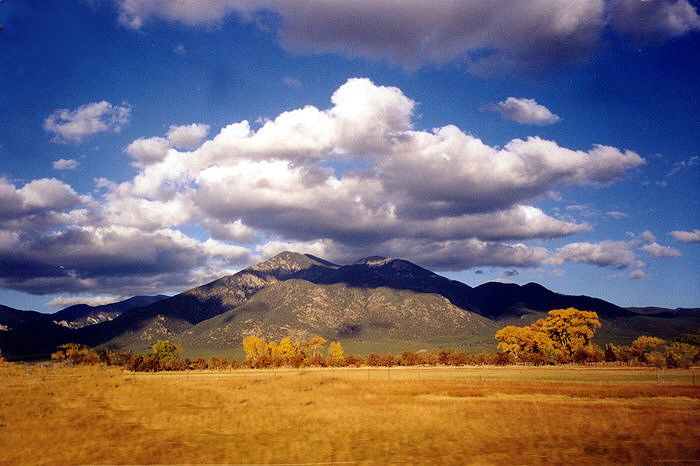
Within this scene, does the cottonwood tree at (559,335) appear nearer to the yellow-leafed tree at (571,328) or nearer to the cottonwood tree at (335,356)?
the yellow-leafed tree at (571,328)

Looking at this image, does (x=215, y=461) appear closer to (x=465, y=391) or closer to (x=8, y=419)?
(x=8, y=419)

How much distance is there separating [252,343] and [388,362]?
4615 cm

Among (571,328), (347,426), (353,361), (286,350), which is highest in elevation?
(347,426)

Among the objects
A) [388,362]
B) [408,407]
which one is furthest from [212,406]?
[388,362]

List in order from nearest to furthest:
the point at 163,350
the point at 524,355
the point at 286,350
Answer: the point at 524,355 < the point at 163,350 < the point at 286,350

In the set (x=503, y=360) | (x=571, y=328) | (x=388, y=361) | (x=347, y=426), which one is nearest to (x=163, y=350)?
(x=388, y=361)

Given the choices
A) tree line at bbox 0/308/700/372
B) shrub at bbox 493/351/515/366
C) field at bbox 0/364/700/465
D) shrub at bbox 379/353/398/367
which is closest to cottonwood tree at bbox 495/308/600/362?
tree line at bbox 0/308/700/372

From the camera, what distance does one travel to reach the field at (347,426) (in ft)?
61.4

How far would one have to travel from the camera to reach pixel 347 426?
25.4 metres

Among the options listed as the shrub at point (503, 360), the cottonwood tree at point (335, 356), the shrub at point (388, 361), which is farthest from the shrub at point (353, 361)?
the shrub at point (503, 360)

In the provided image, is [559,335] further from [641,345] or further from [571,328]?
[641,345]

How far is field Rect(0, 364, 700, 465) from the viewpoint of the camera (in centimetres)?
1870

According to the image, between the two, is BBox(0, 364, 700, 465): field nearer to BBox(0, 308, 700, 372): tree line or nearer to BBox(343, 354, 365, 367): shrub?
BBox(0, 308, 700, 372): tree line

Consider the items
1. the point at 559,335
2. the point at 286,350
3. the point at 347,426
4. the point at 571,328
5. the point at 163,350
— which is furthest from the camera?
the point at 286,350
